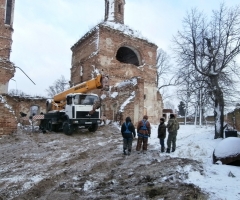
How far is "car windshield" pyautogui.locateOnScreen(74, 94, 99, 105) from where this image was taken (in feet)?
43.8

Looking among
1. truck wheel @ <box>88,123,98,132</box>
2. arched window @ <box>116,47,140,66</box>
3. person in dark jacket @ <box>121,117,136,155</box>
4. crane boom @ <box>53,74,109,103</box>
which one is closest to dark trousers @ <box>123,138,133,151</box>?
person in dark jacket @ <box>121,117,136,155</box>

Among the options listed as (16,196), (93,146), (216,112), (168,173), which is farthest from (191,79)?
(16,196)

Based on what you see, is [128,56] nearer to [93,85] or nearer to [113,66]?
[113,66]

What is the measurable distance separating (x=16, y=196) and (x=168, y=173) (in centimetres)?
342

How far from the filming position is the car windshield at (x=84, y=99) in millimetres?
13352

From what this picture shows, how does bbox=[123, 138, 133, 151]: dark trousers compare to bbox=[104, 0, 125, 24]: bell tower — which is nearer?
bbox=[123, 138, 133, 151]: dark trousers

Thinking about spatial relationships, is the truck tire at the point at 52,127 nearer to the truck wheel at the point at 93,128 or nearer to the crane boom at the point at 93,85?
the crane boom at the point at 93,85

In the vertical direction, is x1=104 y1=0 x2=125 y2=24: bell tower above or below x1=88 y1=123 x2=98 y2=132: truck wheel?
above

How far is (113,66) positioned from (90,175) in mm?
15948

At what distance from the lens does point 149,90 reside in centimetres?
2245

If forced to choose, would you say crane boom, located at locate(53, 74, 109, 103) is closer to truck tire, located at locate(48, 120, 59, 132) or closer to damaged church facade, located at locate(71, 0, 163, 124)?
truck tire, located at locate(48, 120, 59, 132)

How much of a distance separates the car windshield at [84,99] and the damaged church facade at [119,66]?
3.24 metres

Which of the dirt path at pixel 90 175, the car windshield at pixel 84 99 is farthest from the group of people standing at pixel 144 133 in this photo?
the car windshield at pixel 84 99

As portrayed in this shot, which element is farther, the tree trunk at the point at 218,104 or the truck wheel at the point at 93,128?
the truck wheel at the point at 93,128
